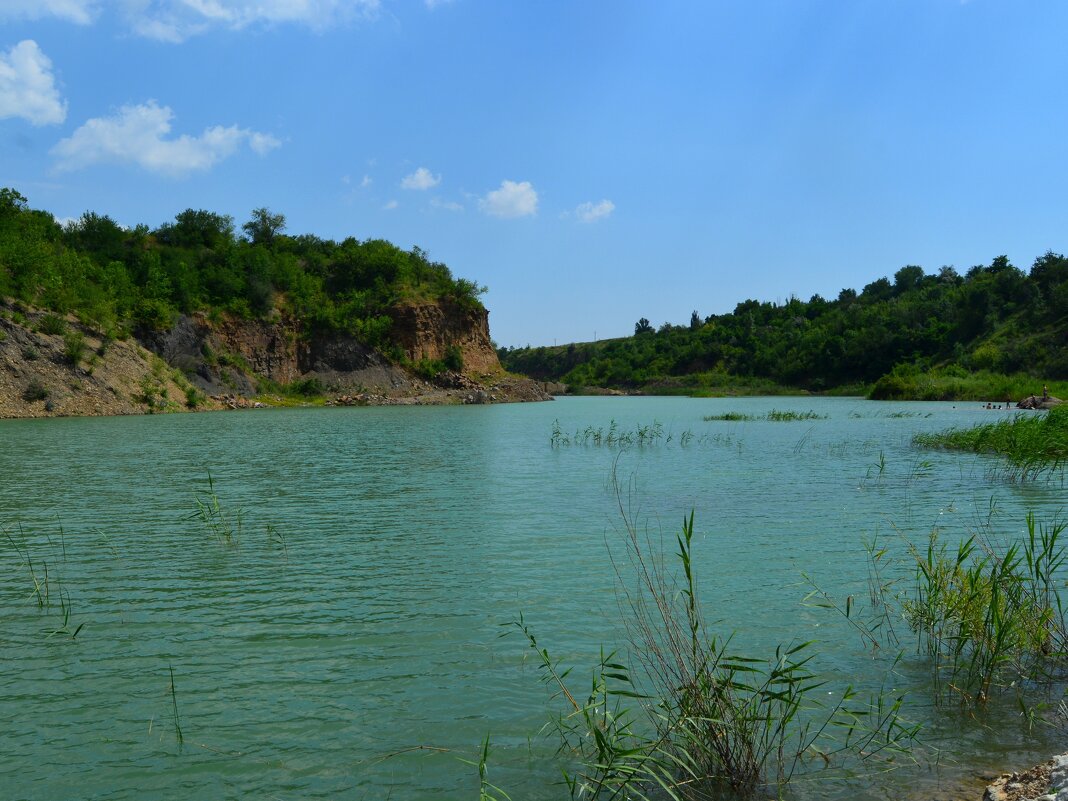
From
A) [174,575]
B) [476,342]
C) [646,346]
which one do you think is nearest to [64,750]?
[174,575]

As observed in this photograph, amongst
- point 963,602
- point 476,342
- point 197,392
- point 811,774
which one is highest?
point 476,342

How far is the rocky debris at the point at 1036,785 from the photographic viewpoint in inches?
149

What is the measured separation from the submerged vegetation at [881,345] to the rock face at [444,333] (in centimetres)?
3093

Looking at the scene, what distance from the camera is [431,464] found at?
21.9 metres

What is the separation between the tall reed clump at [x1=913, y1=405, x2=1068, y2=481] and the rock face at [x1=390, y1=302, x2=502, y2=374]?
205ft

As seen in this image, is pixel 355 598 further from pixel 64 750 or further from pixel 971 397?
pixel 971 397

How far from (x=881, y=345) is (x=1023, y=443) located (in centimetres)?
8286

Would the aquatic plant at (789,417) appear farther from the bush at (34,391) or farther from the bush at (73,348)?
the bush at (73,348)

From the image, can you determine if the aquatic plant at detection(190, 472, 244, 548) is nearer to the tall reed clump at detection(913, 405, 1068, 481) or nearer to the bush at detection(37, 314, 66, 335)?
the tall reed clump at detection(913, 405, 1068, 481)

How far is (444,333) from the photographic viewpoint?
8725cm

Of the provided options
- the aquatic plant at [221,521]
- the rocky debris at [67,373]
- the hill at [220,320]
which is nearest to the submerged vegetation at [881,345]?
the hill at [220,320]

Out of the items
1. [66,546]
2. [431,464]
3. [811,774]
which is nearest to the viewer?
[811,774]

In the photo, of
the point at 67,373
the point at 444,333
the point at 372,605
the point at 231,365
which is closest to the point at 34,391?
the point at 67,373

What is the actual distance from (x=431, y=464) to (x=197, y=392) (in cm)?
3798
